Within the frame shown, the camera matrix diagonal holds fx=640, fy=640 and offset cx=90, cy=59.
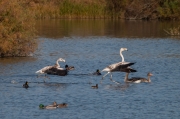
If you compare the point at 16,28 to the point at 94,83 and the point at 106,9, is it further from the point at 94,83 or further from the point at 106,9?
the point at 106,9

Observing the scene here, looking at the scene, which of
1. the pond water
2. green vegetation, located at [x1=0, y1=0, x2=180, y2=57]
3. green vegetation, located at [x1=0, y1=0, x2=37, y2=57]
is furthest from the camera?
green vegetation, located at [x1=0, y1=0, x2=180, y2=57]

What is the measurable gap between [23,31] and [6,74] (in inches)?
161

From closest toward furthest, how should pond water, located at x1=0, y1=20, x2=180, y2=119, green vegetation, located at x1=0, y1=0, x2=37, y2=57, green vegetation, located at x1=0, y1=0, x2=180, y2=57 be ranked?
pond water, located at x1=0, y1=20, x2=180, y2=119 → green vegetation, located at x1=0, y1=0, x2=37, y2=57 → green vegetation, located at x1=0, y1=0, x2=180, y2=57

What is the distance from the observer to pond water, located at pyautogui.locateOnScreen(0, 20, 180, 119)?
15.6 metres

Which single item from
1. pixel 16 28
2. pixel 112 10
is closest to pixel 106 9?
pixel 112 10

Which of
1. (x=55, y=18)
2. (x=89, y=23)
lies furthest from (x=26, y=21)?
(x=55, y=18)

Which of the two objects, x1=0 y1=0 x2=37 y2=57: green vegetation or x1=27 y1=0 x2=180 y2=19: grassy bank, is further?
x1=27 y1=0 x2=180 y2=19: grassy bank

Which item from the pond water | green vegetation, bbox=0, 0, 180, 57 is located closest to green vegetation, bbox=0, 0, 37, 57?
the pond water

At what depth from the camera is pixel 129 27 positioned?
4381 cm

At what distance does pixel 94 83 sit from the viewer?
19.8 meters

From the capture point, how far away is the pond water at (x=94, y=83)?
15.6 meters

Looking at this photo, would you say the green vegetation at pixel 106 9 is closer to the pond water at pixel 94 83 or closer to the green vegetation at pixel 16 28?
the pond water at pixel 94 83

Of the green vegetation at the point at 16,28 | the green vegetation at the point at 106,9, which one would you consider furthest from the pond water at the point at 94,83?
the green vegetation at the point at 106,9

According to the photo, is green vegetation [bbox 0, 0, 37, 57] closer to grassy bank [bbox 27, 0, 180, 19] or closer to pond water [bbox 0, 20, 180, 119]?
pond water [bbox 0, 20, 180, 119]
